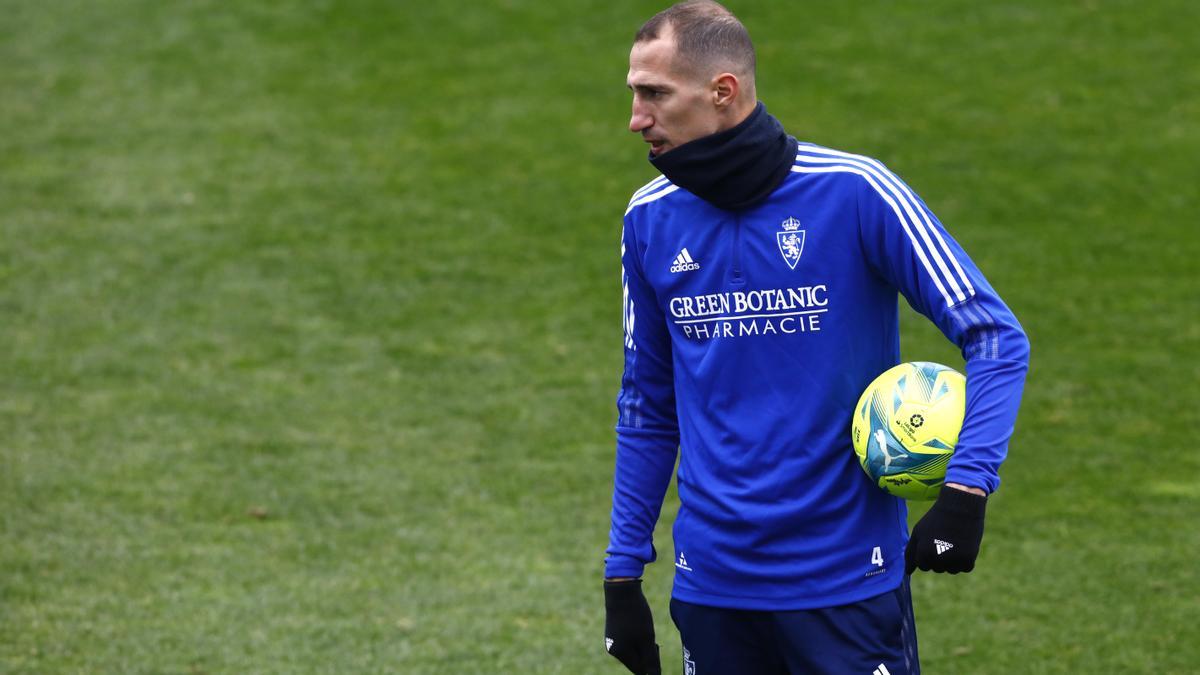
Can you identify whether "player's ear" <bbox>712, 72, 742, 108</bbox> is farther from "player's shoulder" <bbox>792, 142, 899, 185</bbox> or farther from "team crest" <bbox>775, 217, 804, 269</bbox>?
"team crest" <bbox>775, 217, 804, 269</bbox>

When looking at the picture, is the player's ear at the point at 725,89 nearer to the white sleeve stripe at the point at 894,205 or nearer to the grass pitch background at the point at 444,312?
the white sleeve stripe at the point at 894,205

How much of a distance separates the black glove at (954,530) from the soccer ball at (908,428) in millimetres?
265

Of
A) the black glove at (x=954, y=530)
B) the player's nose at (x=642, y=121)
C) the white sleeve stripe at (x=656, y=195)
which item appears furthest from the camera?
the white sleeve stripe at (x=656, y=195)

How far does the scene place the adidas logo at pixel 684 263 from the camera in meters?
3.77

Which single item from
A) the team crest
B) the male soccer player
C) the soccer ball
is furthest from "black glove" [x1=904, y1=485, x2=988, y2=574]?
the team crest

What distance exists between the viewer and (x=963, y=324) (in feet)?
11.3

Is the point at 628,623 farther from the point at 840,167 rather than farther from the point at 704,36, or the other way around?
the point at 704,36

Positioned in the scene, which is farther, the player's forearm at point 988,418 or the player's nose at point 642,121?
the player's nose at point 642,121

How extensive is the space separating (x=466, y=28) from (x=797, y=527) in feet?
39.1

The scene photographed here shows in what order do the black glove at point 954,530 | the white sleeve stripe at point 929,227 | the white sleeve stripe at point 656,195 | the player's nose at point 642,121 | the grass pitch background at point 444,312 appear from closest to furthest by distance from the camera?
the black glove at point 954,530, the white sleeve stripe at point 929,227, the player's nose at point 642,121, the white sleeve stripe at point 656,195, the grass pitch background at point 444,312

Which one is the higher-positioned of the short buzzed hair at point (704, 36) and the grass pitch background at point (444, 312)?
the short buzzed hair at point (704, 36)

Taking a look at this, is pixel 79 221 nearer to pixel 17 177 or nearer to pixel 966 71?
pixel 17 177

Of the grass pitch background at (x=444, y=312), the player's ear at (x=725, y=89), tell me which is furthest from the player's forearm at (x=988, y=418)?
the grass pitch background at (x=444, y=312)

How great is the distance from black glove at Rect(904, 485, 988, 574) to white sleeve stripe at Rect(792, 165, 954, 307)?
1.50 ft
